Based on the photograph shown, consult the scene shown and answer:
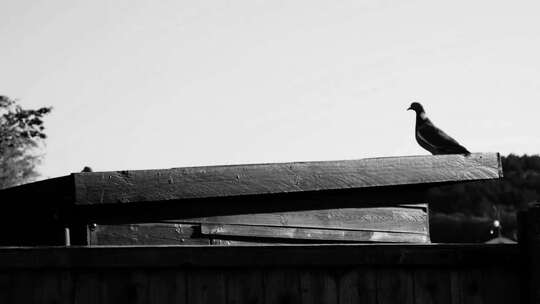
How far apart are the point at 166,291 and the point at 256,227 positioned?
4315 mm

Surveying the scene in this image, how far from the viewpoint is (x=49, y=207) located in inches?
308

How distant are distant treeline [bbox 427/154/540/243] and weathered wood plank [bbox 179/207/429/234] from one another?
38.5m

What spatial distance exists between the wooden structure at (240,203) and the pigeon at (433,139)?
56.8 inches

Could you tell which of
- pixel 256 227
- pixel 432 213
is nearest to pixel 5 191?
pixel 256 227

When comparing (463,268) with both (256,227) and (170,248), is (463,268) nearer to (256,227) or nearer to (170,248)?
(170,248)

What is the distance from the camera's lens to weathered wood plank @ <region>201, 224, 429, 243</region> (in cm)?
847

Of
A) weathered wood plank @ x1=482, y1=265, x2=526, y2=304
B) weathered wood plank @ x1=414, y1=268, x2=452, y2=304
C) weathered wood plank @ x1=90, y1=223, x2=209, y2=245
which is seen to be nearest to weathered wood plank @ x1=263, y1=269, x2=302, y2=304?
weathered wood plank @ x1=414, y1=268, x2=452, y2=304

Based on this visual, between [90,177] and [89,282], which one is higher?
[90,177]

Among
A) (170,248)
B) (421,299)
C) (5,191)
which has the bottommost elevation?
(421,299)

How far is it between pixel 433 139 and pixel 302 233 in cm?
351

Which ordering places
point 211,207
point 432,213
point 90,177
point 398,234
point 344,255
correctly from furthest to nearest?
point 432,213
point 398,234
point 211,207
point 90,177
point 344,255

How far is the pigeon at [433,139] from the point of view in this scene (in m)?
11.1

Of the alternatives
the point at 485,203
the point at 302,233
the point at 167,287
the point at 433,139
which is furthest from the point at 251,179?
the point at 485,203

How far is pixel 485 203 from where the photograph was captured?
55.7 metres
